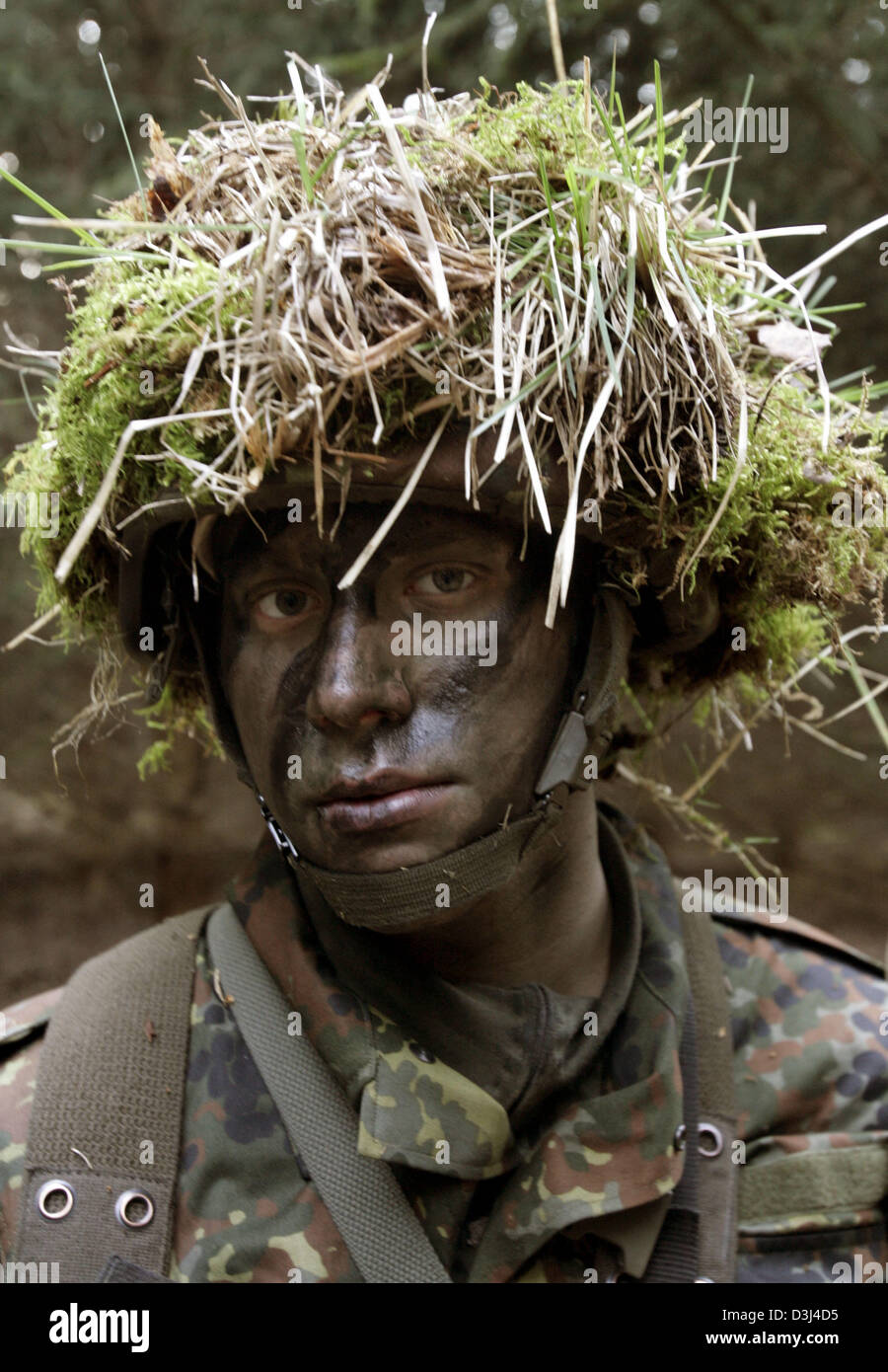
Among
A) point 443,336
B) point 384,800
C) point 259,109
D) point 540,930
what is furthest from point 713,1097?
point 259,109

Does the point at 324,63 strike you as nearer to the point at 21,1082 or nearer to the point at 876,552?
the point at 876,552

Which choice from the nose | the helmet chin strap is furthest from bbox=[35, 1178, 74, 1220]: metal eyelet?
the nose

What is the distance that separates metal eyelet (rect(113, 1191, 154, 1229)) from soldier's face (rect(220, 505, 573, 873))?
0.67 meters

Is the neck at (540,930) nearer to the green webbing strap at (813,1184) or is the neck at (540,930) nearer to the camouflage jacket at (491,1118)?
the camouflage jacket at (491,1118)

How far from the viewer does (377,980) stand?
2328mm

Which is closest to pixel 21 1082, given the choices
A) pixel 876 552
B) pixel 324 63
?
pixel 876 552

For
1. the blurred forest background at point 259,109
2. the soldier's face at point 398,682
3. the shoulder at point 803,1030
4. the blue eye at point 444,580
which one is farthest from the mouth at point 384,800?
the blurred forest background at point 259,109

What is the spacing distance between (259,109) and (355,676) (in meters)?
2.99

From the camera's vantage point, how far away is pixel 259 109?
423 cm

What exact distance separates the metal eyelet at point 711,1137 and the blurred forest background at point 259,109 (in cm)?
120

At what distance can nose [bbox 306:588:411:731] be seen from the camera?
206cm

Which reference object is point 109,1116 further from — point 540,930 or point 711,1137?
point 711,1137

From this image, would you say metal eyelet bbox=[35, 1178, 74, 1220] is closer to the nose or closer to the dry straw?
the nose
